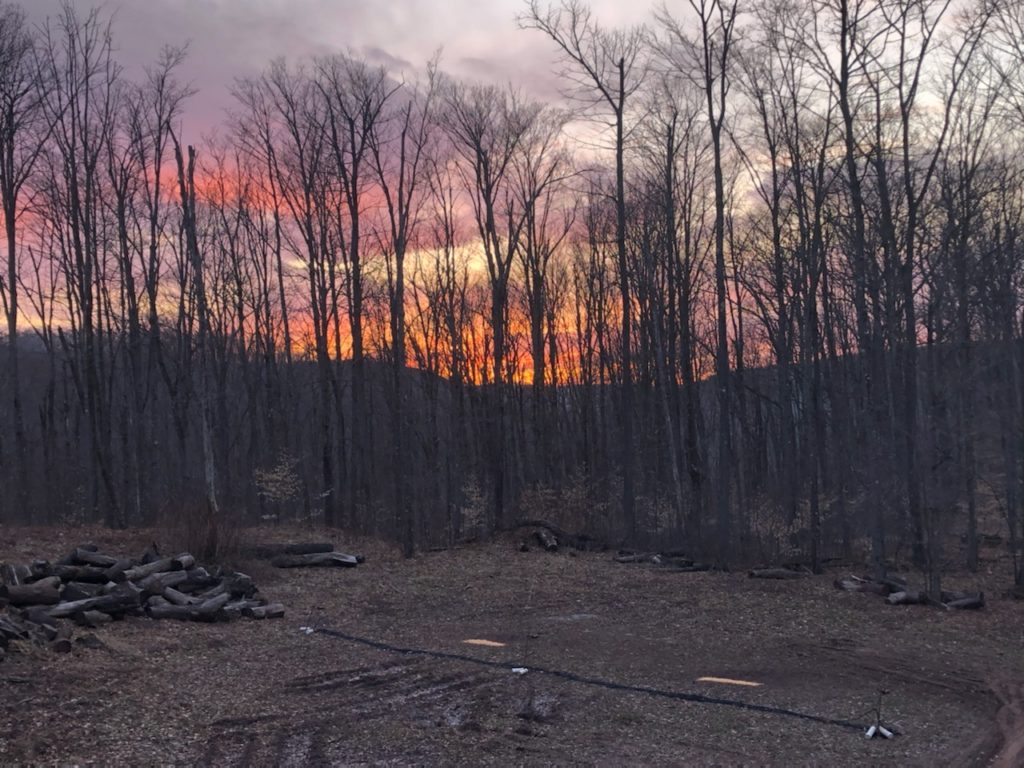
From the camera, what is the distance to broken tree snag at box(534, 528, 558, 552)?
20578 mm

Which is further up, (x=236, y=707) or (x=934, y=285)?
(x=934, y=285)

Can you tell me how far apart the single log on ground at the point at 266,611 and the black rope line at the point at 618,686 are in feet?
5.12

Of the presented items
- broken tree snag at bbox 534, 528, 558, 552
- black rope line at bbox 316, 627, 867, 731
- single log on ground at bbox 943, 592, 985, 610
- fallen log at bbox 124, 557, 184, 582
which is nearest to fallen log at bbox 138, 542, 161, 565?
fallen log at bbox 124, 557, 184, 582

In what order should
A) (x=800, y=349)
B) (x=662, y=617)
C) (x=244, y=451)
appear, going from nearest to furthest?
(x=662, y=617), (x=800, y=349), (x=244, y=451)

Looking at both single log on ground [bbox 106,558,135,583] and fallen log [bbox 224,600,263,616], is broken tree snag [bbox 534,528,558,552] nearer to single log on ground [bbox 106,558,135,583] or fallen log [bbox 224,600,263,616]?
fallen log [bbox 224,600,263,616]

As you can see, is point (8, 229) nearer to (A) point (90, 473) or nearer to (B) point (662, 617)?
(A) point (90, 473)

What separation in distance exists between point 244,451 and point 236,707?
30.9m

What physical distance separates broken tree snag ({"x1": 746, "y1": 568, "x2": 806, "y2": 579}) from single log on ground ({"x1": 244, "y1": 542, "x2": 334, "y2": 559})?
910 cm

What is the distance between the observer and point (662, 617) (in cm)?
1250

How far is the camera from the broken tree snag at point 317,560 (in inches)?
661

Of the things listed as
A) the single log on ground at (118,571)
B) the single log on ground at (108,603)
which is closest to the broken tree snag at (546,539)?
the single log on ground at (118,571)

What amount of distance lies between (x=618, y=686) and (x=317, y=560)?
397 inches

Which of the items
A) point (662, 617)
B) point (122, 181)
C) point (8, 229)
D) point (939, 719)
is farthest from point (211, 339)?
point (939, 719)

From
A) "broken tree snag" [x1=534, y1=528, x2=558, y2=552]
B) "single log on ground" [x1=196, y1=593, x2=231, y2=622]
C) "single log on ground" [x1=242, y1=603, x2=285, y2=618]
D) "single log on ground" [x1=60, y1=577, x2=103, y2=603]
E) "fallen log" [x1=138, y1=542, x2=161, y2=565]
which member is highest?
"fallen log" [x1=138, y1=542, x2=161, y2=565]
